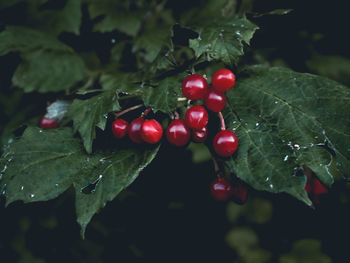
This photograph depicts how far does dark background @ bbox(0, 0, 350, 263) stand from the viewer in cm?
160

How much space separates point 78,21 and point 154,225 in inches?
54.2

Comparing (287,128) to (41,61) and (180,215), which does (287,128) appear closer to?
(41,61)

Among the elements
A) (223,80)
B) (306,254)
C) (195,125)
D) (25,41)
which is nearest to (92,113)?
(195,125)

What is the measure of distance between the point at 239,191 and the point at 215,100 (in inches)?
14.2

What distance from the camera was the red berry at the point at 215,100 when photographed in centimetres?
105

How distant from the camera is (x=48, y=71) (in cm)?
157

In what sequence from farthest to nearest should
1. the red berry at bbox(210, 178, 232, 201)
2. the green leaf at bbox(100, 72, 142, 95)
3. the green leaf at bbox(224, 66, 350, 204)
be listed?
the green leaf at bbox(100, 72, 142, 95) → the red berry at bbox(210, 178, 232, 201) → the green leaf at bbox(224, 66, 350, 204)

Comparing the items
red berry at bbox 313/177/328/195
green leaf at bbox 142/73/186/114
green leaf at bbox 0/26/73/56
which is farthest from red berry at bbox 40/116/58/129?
red berry at bbox 313/177/328/195

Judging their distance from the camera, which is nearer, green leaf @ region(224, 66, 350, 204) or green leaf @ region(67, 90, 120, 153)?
green leaf @ region(224, 66, 350, 204)

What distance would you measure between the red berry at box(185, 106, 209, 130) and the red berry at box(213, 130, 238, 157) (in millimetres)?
82

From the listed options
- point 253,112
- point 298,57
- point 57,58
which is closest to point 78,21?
point 57,58

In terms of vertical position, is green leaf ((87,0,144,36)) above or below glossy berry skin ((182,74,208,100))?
below

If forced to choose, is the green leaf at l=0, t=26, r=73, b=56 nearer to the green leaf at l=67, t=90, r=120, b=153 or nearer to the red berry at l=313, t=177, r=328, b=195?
the green leaf at l=67, t=90, r=120, b=153

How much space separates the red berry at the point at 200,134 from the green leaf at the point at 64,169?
14 cm
